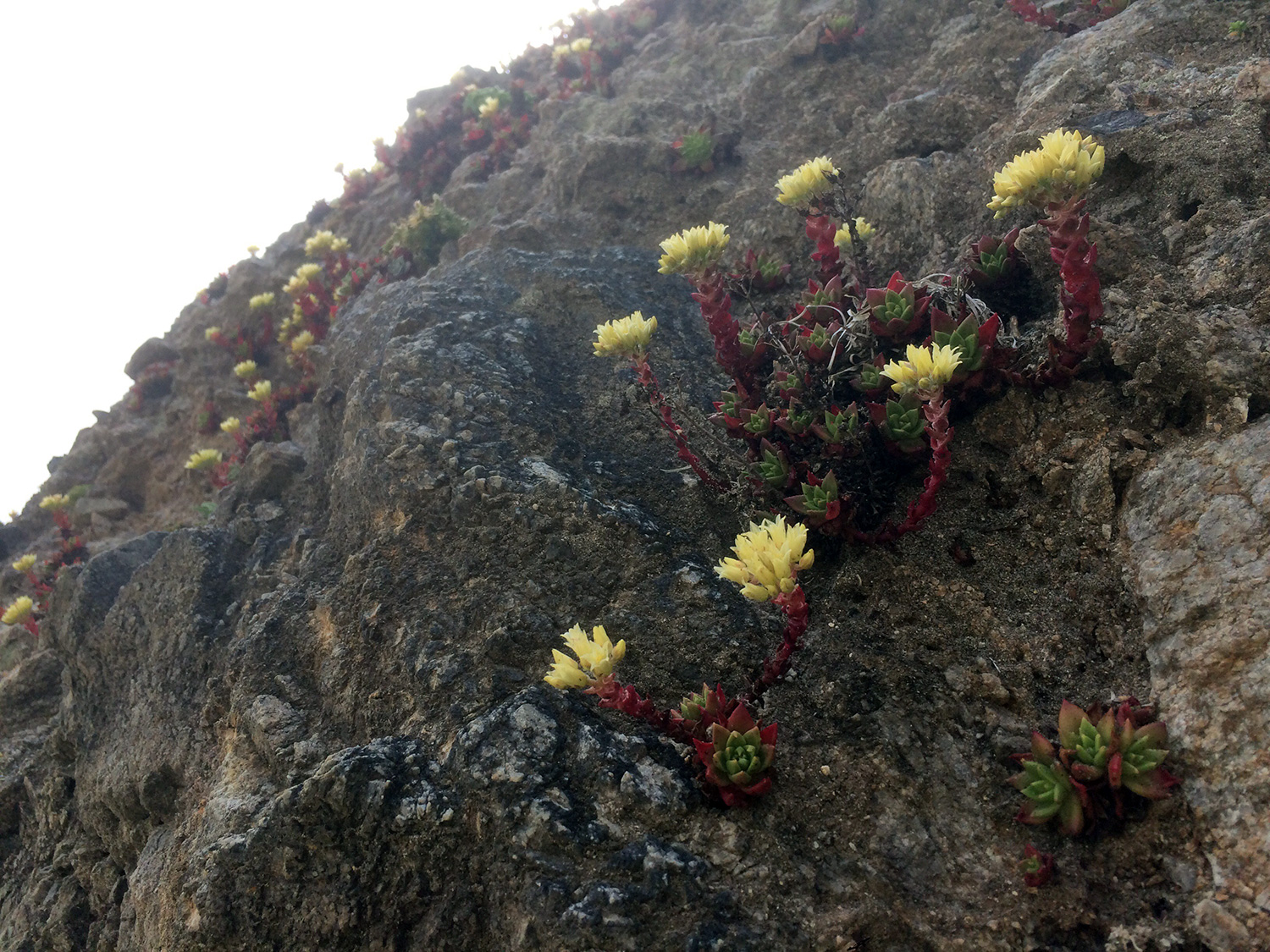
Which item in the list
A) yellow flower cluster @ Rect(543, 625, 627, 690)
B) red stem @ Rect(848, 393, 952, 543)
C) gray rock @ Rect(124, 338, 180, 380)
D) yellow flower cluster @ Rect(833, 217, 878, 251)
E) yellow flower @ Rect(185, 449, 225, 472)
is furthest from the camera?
gray rock @ Rect(124, 338, 180, 380)

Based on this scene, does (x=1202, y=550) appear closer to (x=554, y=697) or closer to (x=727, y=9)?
(x=554, y=697)

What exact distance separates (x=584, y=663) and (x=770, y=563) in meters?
0.75

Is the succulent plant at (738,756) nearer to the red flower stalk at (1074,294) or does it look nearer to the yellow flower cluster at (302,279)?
the red flower stalk at (1074,294)

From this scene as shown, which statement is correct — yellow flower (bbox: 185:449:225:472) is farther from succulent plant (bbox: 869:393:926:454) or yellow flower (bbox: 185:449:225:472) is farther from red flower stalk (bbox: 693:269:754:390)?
succulent plant (bbox: 869:393:926:454)

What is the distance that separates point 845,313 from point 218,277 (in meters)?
10.5

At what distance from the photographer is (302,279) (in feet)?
27.8

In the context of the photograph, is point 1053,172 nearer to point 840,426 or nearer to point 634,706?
point 840,426

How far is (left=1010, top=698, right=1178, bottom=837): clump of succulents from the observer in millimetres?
2177

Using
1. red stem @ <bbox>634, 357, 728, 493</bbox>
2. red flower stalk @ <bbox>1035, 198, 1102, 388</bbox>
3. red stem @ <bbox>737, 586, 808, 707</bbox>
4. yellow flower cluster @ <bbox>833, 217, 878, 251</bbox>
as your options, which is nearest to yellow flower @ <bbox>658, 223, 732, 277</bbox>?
red stem @ <bbox>634, 357, 728, 493</bbox>

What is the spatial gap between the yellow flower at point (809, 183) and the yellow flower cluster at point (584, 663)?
117 inches

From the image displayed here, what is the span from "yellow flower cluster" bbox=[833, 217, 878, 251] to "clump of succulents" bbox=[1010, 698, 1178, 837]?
117 inches

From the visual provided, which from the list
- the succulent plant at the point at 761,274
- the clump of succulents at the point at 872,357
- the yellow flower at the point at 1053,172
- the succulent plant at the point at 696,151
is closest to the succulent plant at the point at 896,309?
the clump of succulents at the point at 872,357

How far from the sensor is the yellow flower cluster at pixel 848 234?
443 centimetres

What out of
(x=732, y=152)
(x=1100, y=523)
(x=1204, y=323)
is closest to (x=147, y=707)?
(x=1100, y=523)
